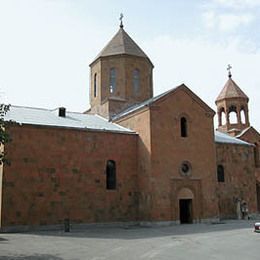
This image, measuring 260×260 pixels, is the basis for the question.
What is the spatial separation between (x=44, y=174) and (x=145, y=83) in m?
12.3

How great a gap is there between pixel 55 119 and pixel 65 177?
4188 millimetres

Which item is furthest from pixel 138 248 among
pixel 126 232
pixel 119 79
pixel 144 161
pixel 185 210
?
pixel 119 79

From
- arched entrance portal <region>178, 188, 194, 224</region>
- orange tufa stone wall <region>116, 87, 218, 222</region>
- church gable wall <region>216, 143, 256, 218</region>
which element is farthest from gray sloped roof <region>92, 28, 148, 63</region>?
arched entrance portal <region>178, 188, 194, 224</region>

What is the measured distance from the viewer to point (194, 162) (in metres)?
24.1

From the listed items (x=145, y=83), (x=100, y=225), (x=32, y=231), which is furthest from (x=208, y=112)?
(x=32, y=231)

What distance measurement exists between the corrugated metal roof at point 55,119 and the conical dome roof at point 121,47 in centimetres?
578

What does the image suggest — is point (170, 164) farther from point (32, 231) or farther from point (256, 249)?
point (256, 249)

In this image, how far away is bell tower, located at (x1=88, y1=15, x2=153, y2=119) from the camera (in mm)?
28391

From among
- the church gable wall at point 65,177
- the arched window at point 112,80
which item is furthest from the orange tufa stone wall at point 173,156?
the arched window at point 112,80

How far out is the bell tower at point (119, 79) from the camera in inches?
1118

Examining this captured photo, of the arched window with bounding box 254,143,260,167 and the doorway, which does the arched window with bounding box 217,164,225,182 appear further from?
the arched window with bounding box 254,143,260,167

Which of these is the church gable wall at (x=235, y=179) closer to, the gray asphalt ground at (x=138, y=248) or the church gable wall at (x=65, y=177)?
the church gable wall at (x=65, y=177)

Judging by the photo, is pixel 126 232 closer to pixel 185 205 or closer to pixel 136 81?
pixel 185 205

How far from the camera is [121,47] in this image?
29.5 metres
